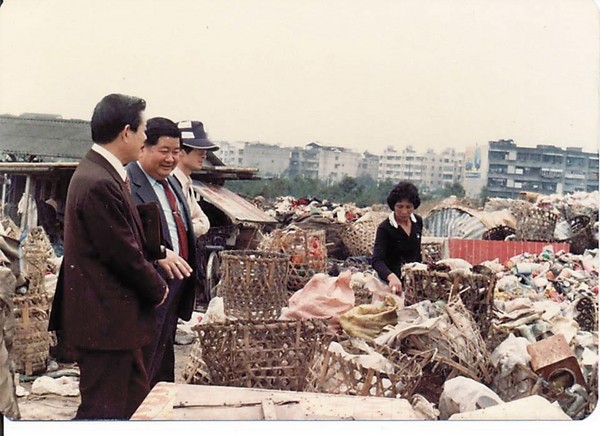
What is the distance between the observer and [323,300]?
15.0ft

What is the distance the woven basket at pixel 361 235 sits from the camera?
4816mm

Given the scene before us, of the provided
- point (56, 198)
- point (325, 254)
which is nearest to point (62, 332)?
point (56, 198)

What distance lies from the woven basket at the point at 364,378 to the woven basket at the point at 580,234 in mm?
1512

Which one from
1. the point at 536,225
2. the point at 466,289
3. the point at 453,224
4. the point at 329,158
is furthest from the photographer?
the point at 536,225

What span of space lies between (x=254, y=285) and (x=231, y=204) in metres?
0.52

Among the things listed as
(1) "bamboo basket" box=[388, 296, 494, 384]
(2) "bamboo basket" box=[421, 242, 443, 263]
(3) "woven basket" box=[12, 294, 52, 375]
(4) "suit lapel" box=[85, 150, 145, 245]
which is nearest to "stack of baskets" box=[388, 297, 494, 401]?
(1) "bamboo basket" box=[388, 296, 494, 384]

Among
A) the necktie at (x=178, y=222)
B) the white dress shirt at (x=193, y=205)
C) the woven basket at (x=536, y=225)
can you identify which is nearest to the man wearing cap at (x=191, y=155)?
the white dress shirt at (x=193, y=205)

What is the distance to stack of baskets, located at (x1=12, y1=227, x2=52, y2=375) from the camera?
4.25 metres

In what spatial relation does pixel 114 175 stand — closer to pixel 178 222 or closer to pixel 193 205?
pixel 178 222

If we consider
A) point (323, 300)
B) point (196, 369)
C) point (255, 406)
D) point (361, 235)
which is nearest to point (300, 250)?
point (361, 235)

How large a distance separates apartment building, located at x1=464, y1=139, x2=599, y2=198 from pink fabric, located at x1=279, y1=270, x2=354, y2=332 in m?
0.90

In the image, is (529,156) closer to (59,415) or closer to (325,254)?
(325,254)

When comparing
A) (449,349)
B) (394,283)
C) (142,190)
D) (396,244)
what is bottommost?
(449,349)
